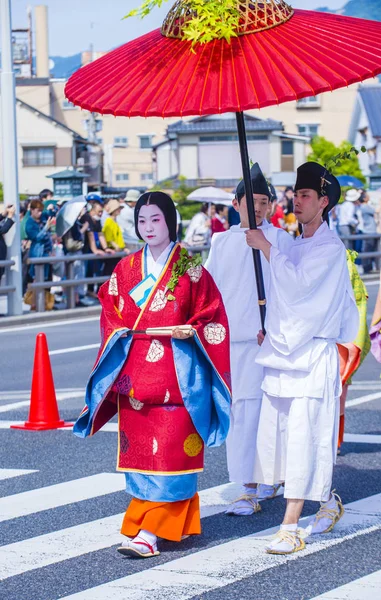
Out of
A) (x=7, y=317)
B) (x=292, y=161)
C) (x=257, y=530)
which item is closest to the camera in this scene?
(x=257, y=530)

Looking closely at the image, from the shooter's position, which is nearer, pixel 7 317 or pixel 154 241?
pixel 154 241

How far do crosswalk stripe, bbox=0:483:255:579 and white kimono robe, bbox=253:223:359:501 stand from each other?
2.64 feet

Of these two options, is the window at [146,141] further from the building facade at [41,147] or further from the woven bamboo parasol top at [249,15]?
the woven bamboo parasol top at [249,15]

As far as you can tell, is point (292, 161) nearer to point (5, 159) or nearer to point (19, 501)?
point (5, 159)

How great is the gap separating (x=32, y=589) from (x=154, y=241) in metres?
1.62

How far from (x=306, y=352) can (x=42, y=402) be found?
3461 mm

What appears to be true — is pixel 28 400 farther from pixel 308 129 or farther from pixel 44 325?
pixel 308 129

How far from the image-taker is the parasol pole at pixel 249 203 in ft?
16.5

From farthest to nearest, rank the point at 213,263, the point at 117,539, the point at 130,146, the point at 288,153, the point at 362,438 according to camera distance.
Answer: the point at 130,146, the point at 288,153, the point at 362,438, the point at 213,263, the point at 117,539

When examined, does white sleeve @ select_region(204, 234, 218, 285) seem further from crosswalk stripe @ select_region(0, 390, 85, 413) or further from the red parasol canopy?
crosswalk stripe @ select_region(0, 390, 85, 413)

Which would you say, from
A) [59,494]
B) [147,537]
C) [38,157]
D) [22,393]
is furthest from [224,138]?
[147,537]

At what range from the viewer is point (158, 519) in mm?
4859

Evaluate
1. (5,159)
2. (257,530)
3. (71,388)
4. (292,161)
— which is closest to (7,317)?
(5,159)

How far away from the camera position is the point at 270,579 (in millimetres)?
4414
